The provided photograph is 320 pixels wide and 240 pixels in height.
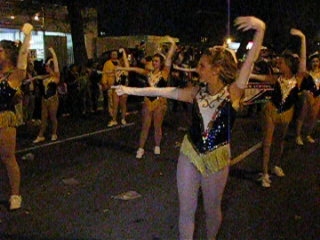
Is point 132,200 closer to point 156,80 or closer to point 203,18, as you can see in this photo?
point 156,80

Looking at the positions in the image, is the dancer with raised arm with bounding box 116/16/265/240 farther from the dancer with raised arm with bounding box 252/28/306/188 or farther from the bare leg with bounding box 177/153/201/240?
the dancer with raised arm with bounding box 252/28/306/188

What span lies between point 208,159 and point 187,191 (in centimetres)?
32

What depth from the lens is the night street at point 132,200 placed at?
6.41 meters

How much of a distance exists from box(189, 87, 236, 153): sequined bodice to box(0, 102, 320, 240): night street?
1606 mm

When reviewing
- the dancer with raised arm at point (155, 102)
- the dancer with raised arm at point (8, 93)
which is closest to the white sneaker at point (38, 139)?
the dancer with raised arm at point (155, 102)

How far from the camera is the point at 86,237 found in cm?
615

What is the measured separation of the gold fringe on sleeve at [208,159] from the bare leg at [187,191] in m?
0.04

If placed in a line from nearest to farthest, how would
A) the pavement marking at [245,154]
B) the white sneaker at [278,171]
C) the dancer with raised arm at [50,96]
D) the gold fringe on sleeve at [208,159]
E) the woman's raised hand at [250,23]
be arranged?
the woman's raised hand at [250,23] → the gold fringe on sleeve at [208,159] → the white sneaker at [278,171] → the pavement marking at [245,154] → the dancer with raised arm at [50,96]

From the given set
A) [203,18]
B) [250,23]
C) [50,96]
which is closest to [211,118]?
[250,23]

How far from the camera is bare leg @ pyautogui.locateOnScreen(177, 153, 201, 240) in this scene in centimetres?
491

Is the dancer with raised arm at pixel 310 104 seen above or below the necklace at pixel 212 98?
below

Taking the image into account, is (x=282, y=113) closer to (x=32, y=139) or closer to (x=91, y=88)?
(x=32, y=139)

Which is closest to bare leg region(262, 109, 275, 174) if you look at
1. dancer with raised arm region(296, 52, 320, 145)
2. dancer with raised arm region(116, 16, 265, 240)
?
dancer with raised arm region(116, 16, 265, 240)

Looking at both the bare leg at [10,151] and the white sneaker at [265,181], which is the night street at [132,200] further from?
the bare leg at [10,151]
